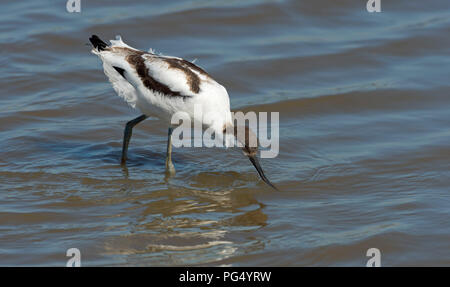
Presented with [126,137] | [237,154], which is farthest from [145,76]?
[237,154]

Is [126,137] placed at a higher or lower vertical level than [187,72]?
lower

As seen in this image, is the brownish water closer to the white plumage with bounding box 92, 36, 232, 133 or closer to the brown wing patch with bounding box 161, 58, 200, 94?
the white plumage with bounding box 92, 36, 232, 133

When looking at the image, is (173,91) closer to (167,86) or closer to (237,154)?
(167,86)

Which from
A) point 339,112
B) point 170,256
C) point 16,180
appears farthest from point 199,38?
point 170,256

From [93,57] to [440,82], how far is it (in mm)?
5019

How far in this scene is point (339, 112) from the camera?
984 centimetres

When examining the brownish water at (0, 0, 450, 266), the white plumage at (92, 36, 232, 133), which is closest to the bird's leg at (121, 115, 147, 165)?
the brownish water at (0, 0, 450, 266)

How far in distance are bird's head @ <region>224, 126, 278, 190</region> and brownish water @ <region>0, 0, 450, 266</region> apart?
19 cm

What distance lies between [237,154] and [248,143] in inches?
38.6

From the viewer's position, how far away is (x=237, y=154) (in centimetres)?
878

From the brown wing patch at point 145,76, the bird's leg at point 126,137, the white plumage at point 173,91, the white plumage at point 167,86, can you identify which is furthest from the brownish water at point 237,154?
the brown wing patch at point 145,76

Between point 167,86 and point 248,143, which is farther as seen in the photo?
point 248,143
